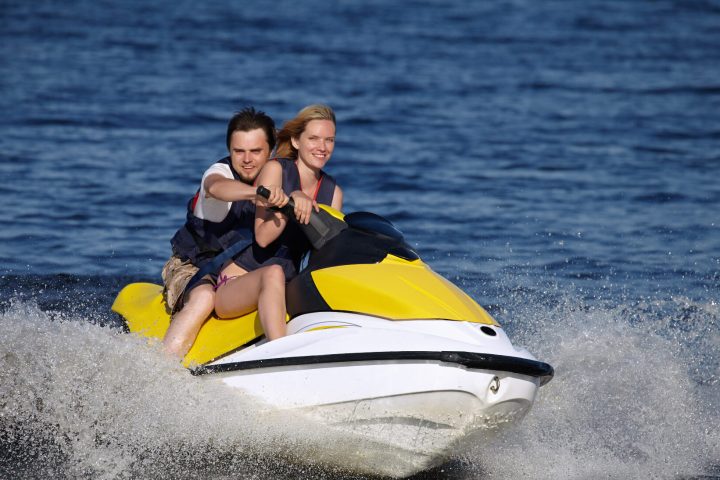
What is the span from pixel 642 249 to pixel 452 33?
49.7ft

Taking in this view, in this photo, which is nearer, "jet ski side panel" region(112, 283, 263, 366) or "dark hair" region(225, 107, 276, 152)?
"jet ski side panel" region(112, 283, 263, 366)

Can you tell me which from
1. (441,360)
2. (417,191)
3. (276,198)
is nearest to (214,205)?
(276,198)

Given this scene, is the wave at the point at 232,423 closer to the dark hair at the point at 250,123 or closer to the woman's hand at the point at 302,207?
the woman's hand at the point at 302,207

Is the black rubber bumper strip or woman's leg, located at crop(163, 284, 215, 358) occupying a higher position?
the black rubber bumper strip

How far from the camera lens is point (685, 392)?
6082 millimetres

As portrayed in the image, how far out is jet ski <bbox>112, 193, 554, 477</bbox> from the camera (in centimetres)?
449

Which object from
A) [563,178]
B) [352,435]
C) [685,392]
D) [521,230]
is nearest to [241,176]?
[352,435]

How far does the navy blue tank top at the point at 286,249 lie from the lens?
211 inches

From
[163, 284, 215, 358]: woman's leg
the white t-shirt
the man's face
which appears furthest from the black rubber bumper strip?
the man's face

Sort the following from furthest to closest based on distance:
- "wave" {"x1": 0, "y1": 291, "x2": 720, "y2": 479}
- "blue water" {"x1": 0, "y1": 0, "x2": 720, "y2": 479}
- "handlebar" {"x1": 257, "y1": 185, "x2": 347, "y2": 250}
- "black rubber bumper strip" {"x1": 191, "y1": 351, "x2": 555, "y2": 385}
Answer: "blue water" {"x1": 0, "y1": 0, "x2": 720, "y2": 479}, "handlebar" {"x1": 257, "y1": 185, "x2": 347, "y2": 250}, "wave" {"x1": 0, "y1": 291, "x2": 720, "y2": 479}, "black rubber bumper strip" {"x1": 191, "y1": 351, "x2": 555, "y2": 385}

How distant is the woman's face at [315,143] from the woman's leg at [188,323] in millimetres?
847

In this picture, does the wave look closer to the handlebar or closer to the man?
the man

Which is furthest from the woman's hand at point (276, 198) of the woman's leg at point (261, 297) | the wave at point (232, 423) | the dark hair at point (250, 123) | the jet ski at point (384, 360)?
the wave at point (232, 423)

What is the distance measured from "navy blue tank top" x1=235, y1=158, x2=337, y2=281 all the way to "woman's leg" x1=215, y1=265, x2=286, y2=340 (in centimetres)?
21
